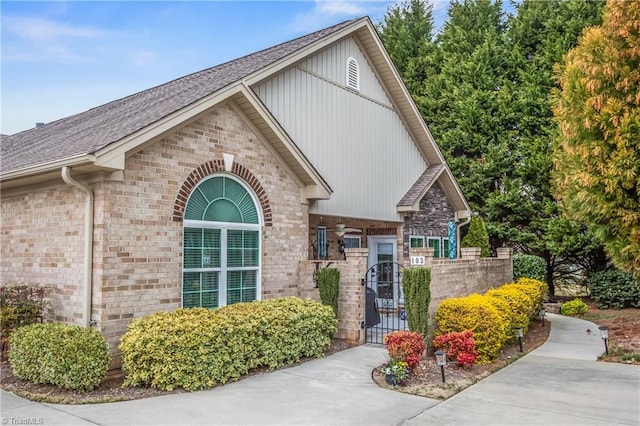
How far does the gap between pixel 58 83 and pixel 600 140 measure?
15163 mm

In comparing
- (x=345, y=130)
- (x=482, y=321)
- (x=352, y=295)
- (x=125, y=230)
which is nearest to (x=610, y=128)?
(x=482, y=321)

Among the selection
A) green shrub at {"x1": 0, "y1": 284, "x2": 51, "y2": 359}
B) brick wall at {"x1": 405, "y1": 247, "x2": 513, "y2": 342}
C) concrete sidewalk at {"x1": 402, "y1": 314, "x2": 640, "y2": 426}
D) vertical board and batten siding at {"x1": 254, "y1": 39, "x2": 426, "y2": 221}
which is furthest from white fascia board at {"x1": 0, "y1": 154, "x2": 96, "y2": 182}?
A: brick wall at {"x1": 405, "y1": 247, "x2": 513, "y2": 342}

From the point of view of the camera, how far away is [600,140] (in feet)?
26.6

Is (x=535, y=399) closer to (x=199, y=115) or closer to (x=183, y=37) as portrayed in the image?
(x=199, y=115)

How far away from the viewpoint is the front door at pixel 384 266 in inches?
615

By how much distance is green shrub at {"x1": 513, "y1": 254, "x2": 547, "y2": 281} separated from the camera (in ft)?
61.4

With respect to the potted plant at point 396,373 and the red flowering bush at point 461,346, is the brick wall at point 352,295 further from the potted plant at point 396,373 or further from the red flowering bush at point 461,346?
the potted plant at point 396,373

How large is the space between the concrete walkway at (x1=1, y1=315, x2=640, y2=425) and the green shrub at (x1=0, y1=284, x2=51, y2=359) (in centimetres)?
172

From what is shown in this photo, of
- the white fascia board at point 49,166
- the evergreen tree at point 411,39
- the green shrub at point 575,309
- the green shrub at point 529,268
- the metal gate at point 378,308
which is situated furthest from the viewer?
the evergreen tree at point 411,39

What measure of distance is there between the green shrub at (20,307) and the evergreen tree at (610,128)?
9259 mm

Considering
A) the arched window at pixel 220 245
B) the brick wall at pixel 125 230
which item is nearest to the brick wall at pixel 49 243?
the brick wall at pixel 125 230

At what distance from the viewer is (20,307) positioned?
8273mm

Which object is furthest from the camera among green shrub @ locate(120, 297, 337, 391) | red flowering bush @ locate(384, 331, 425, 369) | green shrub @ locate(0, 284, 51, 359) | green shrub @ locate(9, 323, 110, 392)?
green shrub @ locate(0, 284, 51, 359)

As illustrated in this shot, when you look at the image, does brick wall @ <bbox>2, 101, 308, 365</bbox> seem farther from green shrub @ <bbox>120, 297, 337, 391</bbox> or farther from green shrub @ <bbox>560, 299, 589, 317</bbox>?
green shrub @ <bbox>560, 299, 589, 317</bbox>
